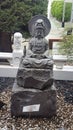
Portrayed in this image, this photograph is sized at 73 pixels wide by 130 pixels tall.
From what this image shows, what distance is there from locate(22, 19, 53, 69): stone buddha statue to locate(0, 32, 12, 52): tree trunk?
1863 mm

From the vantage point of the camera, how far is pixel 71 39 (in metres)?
3.82

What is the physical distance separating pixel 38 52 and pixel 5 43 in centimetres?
196

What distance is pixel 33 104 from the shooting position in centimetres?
310

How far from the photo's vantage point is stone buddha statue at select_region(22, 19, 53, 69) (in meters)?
3.07

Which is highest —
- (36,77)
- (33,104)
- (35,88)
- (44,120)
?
(36,77)

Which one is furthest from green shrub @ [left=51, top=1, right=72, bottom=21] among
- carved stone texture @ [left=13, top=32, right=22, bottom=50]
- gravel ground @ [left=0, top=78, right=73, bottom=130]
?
gravel ground @ [left=0, top=78, right=73, bottom=130]

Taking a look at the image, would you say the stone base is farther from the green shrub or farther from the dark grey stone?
the green shrub

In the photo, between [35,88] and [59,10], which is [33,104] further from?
[59,10]

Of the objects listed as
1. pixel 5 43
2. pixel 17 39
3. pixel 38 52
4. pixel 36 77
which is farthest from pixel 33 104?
pixel 5 43

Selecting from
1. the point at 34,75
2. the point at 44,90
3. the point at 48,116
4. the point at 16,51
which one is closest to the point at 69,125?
the point at 48,116

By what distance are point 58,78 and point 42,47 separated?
2.90 feet

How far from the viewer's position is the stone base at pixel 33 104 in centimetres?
307

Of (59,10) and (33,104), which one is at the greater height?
(59,10)

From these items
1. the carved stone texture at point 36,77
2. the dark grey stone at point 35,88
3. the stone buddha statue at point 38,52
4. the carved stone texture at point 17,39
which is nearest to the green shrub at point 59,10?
the carved stone texture at point 17,39
